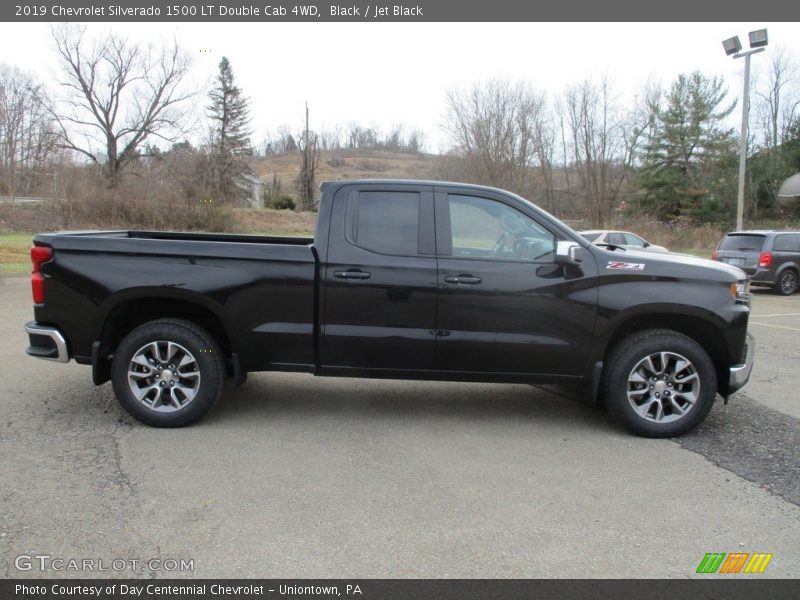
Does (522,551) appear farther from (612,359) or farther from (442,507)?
(612,359)

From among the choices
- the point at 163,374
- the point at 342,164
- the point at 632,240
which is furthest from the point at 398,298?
the point at 342,164

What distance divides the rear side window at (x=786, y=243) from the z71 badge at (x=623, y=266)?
44.5 feet

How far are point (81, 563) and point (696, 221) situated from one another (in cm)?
4207

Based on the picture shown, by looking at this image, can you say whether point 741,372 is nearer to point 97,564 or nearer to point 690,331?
point 690,331

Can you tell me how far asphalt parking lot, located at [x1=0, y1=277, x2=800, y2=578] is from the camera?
9.78 feet

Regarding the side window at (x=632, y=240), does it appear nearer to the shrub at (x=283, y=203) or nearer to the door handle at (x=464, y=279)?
the door handle at (x=464, y=279)

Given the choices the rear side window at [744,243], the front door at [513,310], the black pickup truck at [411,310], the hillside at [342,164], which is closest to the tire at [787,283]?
the rear side window at [744,243]

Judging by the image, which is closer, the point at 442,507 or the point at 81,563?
the point at 81,563

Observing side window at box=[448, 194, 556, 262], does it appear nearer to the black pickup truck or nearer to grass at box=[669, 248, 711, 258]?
the black pickup truck

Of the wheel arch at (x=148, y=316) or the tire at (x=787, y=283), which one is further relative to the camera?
the tire at (x=787, y=283)

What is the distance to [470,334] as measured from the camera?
4660 millimetres

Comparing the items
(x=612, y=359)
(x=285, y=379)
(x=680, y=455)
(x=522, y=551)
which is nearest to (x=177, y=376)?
(x=285, y=379)

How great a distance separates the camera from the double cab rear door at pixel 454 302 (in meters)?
4.64

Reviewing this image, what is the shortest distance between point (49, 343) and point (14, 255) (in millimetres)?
20120
